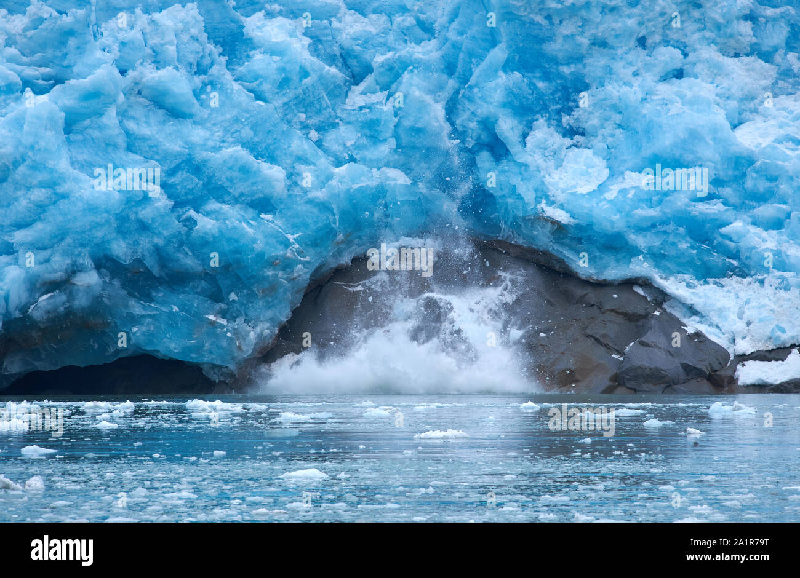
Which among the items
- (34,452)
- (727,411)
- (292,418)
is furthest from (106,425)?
(727,411)

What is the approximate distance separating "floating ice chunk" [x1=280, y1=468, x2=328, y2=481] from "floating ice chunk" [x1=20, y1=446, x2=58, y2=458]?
3007 mm

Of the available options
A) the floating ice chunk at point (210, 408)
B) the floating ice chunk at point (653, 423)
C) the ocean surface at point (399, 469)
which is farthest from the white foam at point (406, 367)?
the floating ice chunk at point (653, 423)

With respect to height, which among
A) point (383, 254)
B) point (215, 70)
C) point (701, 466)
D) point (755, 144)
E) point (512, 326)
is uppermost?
point (215, 70)

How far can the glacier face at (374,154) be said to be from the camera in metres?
18.6

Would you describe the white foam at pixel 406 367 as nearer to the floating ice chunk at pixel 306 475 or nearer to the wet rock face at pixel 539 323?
the wet rock face at pixel 539 323

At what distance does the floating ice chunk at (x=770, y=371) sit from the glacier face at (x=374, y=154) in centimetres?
63

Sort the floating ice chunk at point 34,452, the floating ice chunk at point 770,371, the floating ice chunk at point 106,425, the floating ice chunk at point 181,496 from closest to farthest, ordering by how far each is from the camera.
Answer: the floating ice chunk at point 181,496 → the floating ice chunk at point 34,452 → the floating ice chunk at point 106,425 → the floating ice chunk at point 770,371

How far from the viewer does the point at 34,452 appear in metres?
8.91

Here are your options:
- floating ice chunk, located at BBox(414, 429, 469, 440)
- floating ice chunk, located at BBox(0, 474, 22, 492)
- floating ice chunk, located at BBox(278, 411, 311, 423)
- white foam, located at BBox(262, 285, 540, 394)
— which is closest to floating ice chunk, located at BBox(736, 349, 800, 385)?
white foam, located at BBox(262, 285, 540, 394)

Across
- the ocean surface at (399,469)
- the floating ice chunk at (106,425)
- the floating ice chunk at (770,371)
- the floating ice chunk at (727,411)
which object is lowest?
the floating ice chunk at (727,411)

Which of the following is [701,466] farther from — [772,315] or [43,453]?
[772,315]
